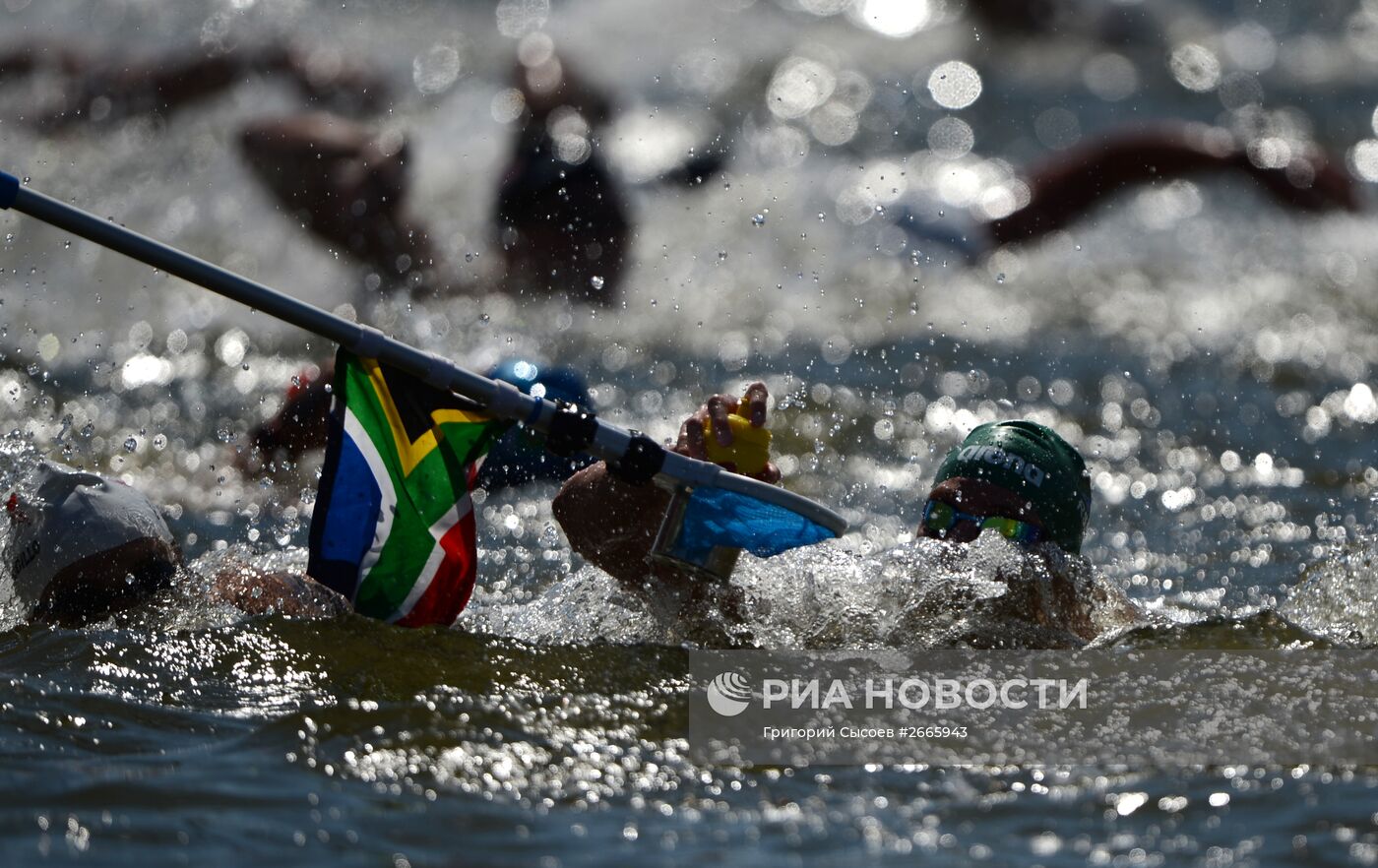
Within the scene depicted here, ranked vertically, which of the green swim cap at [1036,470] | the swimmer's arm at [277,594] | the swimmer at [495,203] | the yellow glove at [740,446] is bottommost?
the swimmer's arm at [277,594]

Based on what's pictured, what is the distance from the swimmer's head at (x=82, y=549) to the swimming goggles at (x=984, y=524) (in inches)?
88.1

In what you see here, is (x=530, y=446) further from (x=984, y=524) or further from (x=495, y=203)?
(x=495, y=203)

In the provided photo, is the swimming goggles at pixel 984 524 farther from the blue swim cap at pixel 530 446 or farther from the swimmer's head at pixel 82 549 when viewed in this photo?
the swimmer's head at pixel 82 549

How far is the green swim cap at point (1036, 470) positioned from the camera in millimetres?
4949

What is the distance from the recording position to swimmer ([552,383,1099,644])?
14.6 feet

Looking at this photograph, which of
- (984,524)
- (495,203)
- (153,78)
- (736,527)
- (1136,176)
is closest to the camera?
(736,527)

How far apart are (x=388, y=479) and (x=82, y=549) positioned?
987 mm

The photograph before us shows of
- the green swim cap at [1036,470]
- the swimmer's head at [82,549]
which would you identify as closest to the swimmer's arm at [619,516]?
the green swim cap at [1036,470]

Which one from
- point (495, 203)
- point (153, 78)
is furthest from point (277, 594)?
point (153, 78)

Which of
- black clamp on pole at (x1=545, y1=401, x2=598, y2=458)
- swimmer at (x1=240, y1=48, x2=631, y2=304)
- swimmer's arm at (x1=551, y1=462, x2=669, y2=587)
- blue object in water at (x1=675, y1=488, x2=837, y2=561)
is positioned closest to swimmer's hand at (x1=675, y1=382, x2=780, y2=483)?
swimmer's arm at (x1=551, y1=462, x2=669, y2=587)

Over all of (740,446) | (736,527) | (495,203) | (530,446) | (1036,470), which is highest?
(495,203)

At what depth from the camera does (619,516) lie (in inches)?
177

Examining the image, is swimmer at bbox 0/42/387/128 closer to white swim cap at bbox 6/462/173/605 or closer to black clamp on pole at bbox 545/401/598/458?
white swim cap at bbox 6/462/173/605

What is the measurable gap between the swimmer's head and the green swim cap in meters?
2.41
